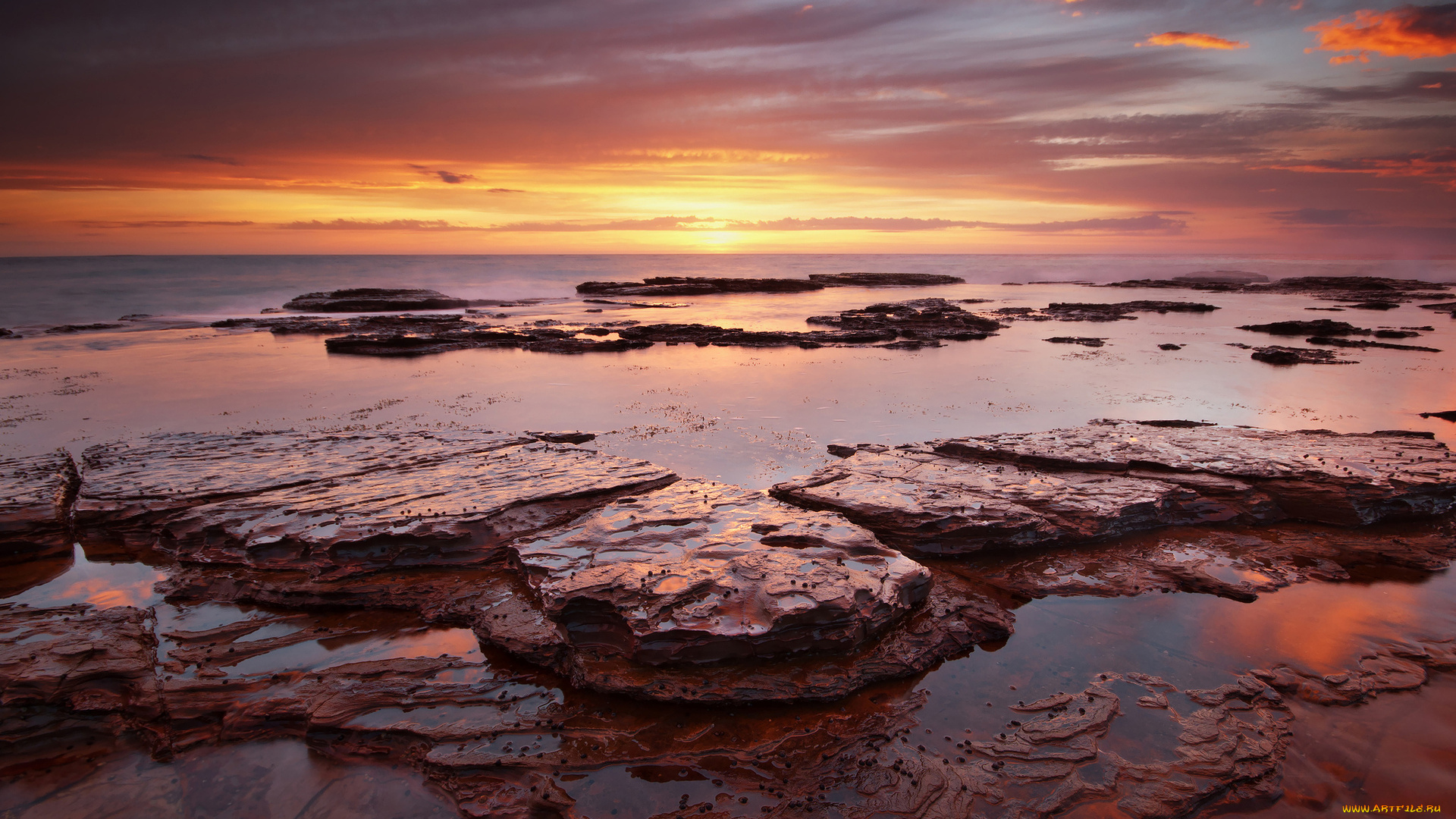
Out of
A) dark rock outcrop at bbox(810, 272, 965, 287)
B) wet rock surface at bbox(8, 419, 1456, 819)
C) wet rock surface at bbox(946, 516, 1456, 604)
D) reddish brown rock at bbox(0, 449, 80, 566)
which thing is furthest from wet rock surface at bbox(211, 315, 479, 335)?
dark rock outcrop at bbox(810, 272, 965, 287)

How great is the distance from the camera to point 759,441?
12750 millimetres

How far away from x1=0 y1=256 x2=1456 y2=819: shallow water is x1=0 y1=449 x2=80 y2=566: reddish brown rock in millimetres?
354

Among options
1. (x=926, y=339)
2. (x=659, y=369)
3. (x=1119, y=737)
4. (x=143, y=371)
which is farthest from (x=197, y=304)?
(x=1119, y=737)

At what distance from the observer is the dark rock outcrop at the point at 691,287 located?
2296 inches

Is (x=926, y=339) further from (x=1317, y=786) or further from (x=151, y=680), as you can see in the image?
(x=151, y=680)

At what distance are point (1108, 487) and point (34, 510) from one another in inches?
582

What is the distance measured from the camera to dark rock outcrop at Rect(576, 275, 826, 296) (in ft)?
191

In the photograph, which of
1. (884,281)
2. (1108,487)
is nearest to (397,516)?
(1108,487)

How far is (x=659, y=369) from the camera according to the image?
2112 cm

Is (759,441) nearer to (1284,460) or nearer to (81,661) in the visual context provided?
(1284,460)

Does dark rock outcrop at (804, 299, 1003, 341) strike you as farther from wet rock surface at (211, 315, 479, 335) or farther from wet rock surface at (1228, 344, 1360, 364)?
wet rock surface at (211, 315, 479, 335)

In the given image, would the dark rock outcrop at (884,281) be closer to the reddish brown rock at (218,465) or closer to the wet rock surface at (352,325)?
the wet rock surface at (352,325)

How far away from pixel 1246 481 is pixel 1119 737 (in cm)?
642

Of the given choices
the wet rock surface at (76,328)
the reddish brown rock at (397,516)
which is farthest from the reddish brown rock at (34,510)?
the wet rock surface at (76,328)
